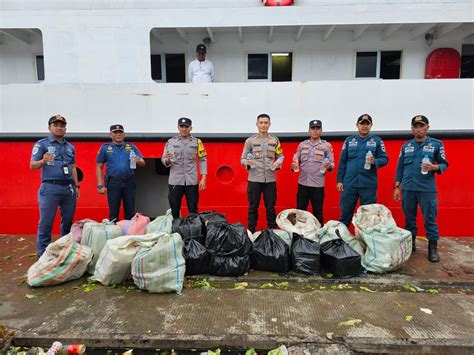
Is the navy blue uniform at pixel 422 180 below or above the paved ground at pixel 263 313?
above

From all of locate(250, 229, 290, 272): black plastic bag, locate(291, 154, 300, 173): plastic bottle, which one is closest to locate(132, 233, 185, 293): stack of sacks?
locate(250, 229, 290, 272): black plastic bag

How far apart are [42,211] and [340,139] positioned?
12.0ft

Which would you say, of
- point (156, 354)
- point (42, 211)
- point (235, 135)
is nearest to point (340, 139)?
point (235, 135)

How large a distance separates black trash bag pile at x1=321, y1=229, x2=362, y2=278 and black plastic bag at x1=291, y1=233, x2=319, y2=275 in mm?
107

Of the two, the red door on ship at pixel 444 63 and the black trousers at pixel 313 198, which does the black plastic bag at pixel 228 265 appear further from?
the red door on ship at pixel 444 63

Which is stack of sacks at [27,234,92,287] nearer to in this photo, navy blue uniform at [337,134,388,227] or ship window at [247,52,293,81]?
navy blue uniform at [337,134,388,227]

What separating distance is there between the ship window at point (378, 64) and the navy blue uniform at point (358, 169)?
1.77 meters

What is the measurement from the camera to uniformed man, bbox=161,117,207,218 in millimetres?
3986

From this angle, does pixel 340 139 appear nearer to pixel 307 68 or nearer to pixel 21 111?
pixel 307 68

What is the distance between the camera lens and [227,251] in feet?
11.1

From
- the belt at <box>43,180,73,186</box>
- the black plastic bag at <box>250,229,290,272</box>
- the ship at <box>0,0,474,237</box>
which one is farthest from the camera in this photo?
the ship at <box>0,0,474,237</box>

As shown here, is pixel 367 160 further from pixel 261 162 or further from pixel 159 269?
pixel 159 269

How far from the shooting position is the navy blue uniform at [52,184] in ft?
11.7

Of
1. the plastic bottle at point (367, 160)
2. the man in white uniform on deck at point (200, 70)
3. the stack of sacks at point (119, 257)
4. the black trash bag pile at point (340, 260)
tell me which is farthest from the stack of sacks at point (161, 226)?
the plastic bottle at point (367, 160)
